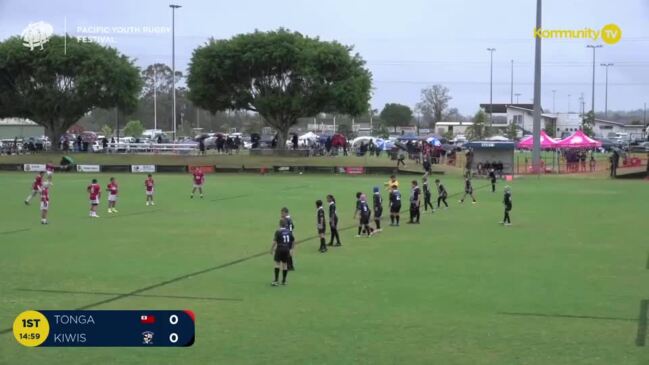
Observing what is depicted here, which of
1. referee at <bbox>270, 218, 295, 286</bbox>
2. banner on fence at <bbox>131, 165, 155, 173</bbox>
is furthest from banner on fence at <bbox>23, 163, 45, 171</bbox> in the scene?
referee at <bbox>270, 218, 295, 286</bbox>

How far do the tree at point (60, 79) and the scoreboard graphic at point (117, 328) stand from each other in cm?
6622

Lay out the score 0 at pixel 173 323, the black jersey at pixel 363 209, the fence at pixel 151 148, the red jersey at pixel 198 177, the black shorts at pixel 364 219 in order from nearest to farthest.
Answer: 1. the score 0 at pixel 173 323
2. the black jersey at pixel 363 209
3. the black shorts at pixel 364 219
4. the red jersey at pixel 198 177
5. the fence at pixel 151 148

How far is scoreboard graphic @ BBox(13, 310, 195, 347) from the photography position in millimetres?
8969

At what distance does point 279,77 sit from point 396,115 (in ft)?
288

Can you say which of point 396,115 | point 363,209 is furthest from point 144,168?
point 396,115

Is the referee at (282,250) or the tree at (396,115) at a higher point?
the tree at (396,115)

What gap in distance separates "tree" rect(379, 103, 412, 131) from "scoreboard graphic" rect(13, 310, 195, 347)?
492 feet

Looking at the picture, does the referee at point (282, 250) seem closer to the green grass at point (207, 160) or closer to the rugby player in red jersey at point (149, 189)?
the rugby player in red jersey at point (149, 189)

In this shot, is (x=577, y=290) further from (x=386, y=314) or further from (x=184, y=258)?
(x=184, y=258)

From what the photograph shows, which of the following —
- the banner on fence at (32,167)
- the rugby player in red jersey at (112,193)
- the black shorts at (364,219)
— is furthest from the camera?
the banner on fence at (32,167)

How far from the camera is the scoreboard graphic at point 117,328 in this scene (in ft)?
29.4

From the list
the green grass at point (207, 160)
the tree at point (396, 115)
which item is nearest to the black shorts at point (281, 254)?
the green grass at point (207, 160)

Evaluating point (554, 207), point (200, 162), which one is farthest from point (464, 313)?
point (200, 162)

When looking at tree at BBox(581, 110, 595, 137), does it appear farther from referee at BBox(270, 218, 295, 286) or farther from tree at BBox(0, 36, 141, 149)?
referee at BBox(270, 218, 295, 286)
